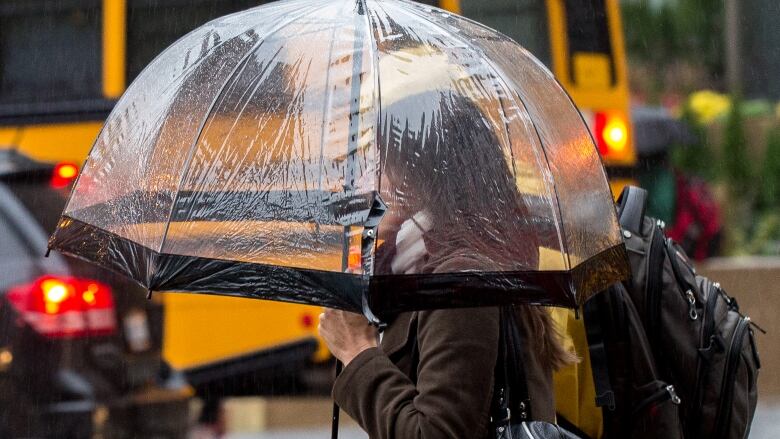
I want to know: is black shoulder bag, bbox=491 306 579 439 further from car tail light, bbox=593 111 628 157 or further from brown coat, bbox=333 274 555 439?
car tail light, bbox=593 111 628 157

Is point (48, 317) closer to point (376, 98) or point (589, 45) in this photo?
point (376, 98)

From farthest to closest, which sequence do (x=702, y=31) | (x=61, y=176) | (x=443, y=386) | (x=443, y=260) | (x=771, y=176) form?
(x=702, y=31)
(x=771, y=176)
(x=61, y=176)
(x=443, y=386)
(x=443, y=260)

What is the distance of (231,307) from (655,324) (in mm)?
3958

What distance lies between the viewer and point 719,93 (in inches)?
615

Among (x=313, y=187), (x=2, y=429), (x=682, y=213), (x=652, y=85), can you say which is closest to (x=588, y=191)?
(x=313, y=187)

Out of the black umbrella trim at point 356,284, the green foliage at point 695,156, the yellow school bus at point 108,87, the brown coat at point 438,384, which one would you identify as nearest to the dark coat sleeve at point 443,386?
the brown coat at point 438,384

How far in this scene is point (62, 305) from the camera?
575 cm

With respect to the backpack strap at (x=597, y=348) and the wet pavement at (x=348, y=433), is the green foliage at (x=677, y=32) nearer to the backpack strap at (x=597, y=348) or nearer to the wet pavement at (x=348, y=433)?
the wet pavement at (x=348, y=433)

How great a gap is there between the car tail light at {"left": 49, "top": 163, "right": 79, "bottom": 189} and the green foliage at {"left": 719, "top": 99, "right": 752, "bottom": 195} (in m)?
7.84

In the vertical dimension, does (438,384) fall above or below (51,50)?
below

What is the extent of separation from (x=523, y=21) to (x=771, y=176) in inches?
179

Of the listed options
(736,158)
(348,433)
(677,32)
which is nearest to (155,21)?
(348,433)

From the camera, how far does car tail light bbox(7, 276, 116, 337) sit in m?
5.71

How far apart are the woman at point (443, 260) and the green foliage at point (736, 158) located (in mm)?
10004
